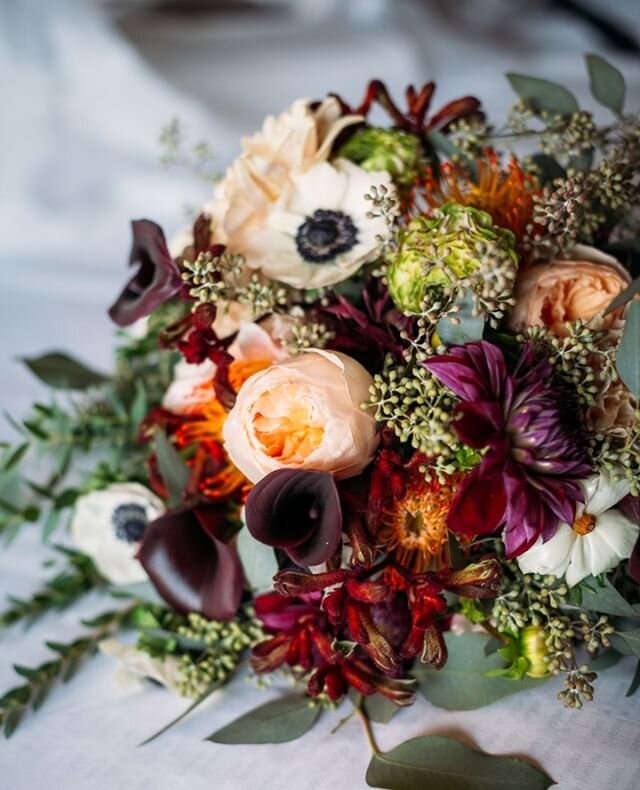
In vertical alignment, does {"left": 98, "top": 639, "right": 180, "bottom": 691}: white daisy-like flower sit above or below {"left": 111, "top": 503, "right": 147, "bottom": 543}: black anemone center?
below

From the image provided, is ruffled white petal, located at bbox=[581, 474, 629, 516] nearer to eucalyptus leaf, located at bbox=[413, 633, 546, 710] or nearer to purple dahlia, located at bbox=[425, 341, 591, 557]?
purple dahlia, located at bbox=[425, 341, 591, 557]

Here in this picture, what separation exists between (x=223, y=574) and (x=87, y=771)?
0.18 meters

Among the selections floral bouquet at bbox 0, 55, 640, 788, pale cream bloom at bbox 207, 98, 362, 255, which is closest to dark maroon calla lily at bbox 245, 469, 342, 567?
floral bouquet at bbox 0, 55, 640, 788

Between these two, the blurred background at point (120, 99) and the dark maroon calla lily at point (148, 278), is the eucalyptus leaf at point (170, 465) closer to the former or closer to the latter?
the dark maroon calla lily at point (148, 278)

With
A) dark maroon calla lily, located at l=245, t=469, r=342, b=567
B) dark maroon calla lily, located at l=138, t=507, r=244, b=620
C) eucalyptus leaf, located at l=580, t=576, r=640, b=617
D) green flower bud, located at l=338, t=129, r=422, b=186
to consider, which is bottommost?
dark maroon calla lily, located at l=138, t=507, r=244, b=620

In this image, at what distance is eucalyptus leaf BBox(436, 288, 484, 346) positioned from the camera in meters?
0.55

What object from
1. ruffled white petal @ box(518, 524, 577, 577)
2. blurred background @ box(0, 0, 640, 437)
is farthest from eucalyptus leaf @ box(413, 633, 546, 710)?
blurred background @ box(0, 0, 640, 437)

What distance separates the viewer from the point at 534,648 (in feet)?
1.93

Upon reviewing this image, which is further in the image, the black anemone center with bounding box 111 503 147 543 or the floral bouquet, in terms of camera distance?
the black anemone center with bounding box 111 503 147 543

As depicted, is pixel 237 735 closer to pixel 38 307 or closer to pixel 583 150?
pixel 583 150

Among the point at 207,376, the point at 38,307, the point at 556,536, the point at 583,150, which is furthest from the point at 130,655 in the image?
the point at 38,307

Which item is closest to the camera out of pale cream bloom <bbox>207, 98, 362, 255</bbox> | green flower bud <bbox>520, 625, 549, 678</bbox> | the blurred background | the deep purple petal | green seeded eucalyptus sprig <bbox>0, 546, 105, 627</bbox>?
the deep purple petal

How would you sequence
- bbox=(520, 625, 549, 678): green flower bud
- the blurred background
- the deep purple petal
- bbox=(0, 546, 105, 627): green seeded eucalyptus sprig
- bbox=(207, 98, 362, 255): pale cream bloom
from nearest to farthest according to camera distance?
the deep purple petal → bbox=(520, 625, 549, 678): green flower bud → bbox=(207, 98, 362, 255): pale cream bloom → bbox=(0, 546, 105, 627): green seeded eucalyptus sprig → the blurred background

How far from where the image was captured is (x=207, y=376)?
0.70 m
